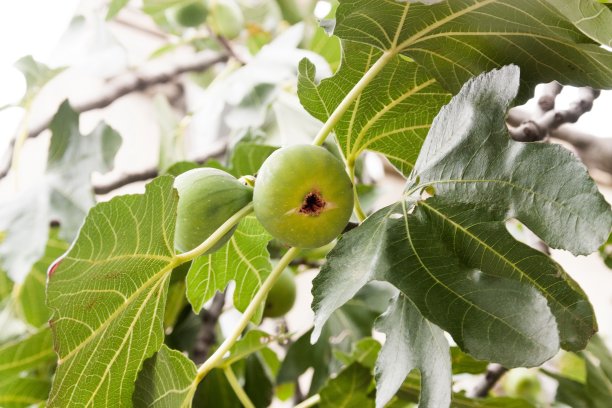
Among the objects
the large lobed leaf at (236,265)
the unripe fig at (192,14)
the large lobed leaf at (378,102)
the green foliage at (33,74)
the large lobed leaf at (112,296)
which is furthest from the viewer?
the unripe fig at (192,14)

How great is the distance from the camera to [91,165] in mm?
1347

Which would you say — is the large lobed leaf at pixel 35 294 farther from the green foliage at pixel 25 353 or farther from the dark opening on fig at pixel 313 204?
the dark opening on fig at pixel 313 204

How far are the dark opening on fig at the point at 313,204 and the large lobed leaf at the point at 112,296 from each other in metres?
0.13

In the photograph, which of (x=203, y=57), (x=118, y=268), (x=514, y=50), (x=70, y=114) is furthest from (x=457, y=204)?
(x=203, y=57)

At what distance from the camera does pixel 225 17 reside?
6.05 feet

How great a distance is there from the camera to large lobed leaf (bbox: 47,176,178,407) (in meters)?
0.68

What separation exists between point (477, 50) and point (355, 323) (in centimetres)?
86

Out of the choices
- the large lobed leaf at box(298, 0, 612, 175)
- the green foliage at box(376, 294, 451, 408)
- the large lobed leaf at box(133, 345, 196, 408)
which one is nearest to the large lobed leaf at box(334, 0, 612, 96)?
the large lobed leaf at box(298, 0, 612, 175)

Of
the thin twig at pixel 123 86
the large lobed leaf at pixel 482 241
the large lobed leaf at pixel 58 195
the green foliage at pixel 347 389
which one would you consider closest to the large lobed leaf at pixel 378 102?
the large lobed leaf at pixel 482 241

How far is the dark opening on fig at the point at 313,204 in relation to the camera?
0.66m

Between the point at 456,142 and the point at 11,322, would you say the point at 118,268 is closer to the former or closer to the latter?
the point at 456,142

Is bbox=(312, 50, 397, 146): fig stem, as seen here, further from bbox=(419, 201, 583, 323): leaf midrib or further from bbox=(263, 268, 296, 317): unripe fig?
bbox=(263, 268, 296, 317): unripe fig

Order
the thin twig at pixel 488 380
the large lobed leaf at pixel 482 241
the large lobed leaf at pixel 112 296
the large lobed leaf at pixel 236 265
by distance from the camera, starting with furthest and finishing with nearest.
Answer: the thin twig at pixel 488 380 < the large lobed leaf at pixel 236 265 < the large lobed leaf at pixel 112 296 < the large lobed leaf at pixel 482 241

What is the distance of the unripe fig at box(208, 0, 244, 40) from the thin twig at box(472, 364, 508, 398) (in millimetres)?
1140
